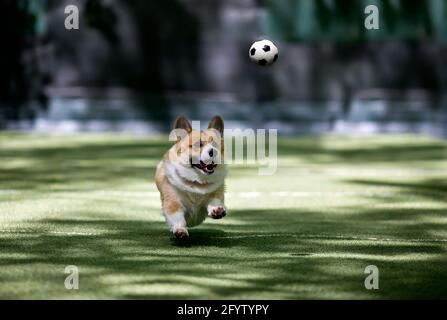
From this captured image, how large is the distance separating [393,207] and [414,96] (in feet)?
38.9

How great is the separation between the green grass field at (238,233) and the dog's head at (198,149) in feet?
2.14

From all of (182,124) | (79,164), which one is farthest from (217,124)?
(79,164)

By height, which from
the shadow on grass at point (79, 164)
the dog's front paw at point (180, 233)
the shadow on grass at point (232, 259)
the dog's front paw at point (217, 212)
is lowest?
the shadow on grass at point (79, 164)

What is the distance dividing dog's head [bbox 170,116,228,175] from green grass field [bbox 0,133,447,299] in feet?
2.14

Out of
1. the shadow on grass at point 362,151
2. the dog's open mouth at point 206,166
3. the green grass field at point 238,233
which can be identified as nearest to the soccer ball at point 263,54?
the green grass field at point 238,233

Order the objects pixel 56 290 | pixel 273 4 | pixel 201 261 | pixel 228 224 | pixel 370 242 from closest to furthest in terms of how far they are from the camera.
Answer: pixel 56 290
pixel 201 261
pixel 370 242
pixel 228 224
pixel 273 4

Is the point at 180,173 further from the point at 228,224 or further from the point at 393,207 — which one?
the point at 393,207

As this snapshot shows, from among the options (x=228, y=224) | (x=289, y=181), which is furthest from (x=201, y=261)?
(x=289, y=181)

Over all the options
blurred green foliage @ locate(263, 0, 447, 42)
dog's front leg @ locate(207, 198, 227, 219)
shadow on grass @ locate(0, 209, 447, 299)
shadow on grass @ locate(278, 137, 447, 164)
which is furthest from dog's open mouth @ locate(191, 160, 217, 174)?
blurred green foliage @ locate(263, 0, 447, 42)

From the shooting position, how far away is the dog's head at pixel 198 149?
9.20 metres

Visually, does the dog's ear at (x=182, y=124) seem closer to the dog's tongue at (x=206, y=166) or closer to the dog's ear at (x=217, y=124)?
the dog's ear at (x=217, y=124)

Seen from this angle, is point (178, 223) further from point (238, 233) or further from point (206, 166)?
point (238, 233)

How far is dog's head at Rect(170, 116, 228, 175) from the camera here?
362 inches

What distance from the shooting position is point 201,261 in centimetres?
878
